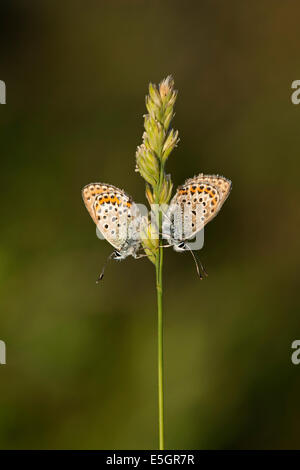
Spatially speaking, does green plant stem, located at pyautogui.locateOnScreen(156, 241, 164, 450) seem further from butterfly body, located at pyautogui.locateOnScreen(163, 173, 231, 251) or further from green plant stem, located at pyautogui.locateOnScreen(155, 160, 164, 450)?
butterfly body, located at pyautogui.locateOnScreen(163, 173, 231, 251)

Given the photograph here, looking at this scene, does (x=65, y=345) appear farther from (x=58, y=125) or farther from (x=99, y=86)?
(x=99, y=86)

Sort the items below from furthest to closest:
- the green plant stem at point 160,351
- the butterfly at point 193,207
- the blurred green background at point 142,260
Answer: the blurred green background at point 142,260, the butterfly at point 193,207, the green plant stem at point 160,351

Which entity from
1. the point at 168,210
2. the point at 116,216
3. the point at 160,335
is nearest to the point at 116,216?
the point at 116,216

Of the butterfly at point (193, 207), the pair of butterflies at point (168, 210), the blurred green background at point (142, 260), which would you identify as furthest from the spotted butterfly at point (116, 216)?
the blurred green background at point (142, 260)

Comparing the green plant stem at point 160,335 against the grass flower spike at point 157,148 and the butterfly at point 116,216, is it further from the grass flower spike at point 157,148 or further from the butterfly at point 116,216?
the butterfly at point 116,216

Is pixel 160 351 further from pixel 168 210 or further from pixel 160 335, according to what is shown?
pixel 168 210
